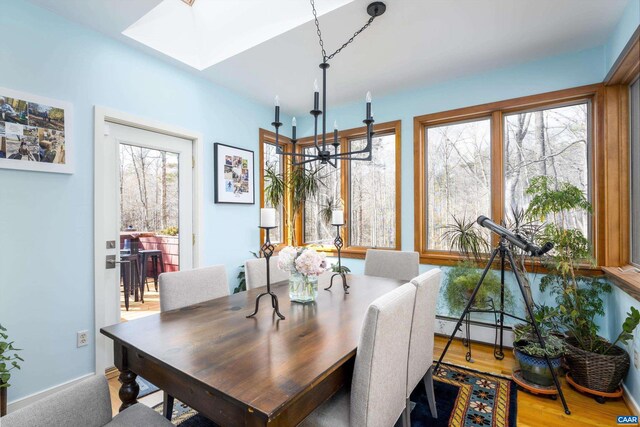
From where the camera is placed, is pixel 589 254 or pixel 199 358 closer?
pixel 199 358

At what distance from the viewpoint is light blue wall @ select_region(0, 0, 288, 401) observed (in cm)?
193

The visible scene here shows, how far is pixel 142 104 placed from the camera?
2.59 metres

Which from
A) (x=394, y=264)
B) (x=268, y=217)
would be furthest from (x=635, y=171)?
(x=268, y=217)

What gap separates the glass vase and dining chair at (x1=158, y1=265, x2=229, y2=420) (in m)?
0.57

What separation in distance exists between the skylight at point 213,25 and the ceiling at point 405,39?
0.22 feet

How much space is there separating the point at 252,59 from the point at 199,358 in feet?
8.28

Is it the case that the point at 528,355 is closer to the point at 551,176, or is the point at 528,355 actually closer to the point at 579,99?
the point at 551,176

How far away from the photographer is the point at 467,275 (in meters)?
2.83

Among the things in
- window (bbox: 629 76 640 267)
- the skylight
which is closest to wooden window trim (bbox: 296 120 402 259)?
the skylight

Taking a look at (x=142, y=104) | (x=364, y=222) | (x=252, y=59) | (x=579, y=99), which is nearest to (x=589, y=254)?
(x=579, y=99)

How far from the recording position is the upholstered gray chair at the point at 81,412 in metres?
0.92

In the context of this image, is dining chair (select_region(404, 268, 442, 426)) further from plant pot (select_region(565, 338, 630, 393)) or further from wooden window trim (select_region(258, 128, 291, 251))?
wooden window trim (select_region(258, 128, 291, 251))

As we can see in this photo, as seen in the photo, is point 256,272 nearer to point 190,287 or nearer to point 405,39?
point 190,287

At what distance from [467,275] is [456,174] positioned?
3.61 feet
